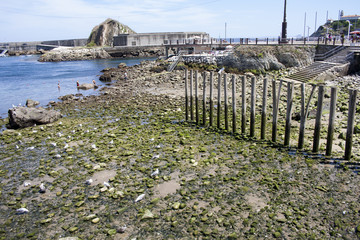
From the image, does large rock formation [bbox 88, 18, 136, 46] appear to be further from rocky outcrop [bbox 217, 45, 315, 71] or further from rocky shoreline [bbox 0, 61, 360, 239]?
rocky shoreline [bbox 0, 61, 360, 239]

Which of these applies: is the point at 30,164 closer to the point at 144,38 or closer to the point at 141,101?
the point at 141,101

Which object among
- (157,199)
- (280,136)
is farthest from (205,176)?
(280,136)

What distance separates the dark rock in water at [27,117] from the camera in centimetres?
2180

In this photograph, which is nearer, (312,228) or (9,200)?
(312,228)

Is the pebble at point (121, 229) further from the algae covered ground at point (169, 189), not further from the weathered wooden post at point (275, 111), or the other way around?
the weathered wooden post at point (275, 111)

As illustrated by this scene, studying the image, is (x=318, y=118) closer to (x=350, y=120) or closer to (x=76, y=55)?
(x=350, y=120)

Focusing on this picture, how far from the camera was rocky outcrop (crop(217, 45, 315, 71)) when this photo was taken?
37875 millimetres

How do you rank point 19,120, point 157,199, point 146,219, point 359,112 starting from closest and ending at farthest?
point 146,219 → point 157,199 → point 359,112 → point 19,120

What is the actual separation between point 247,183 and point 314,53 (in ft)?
108

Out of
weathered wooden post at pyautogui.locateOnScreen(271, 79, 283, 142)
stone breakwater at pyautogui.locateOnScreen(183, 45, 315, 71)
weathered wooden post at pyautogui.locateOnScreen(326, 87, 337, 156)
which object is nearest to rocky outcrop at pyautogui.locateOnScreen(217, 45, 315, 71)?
stone breakwater at pyautogui.locateOnScreen(183, 45, 315, 71)

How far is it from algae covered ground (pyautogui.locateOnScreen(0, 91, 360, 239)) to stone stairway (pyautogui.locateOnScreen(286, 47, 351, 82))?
18.3 metres

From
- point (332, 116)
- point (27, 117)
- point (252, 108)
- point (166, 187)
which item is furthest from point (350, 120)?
point (27, 117)

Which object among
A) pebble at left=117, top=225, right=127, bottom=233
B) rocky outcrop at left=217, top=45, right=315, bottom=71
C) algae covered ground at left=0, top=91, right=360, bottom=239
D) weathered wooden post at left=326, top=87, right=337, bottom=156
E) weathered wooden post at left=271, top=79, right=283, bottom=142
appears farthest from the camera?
rocky outcrop at left=217, top=45, right=315, bottom=71

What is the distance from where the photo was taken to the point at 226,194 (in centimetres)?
1170
